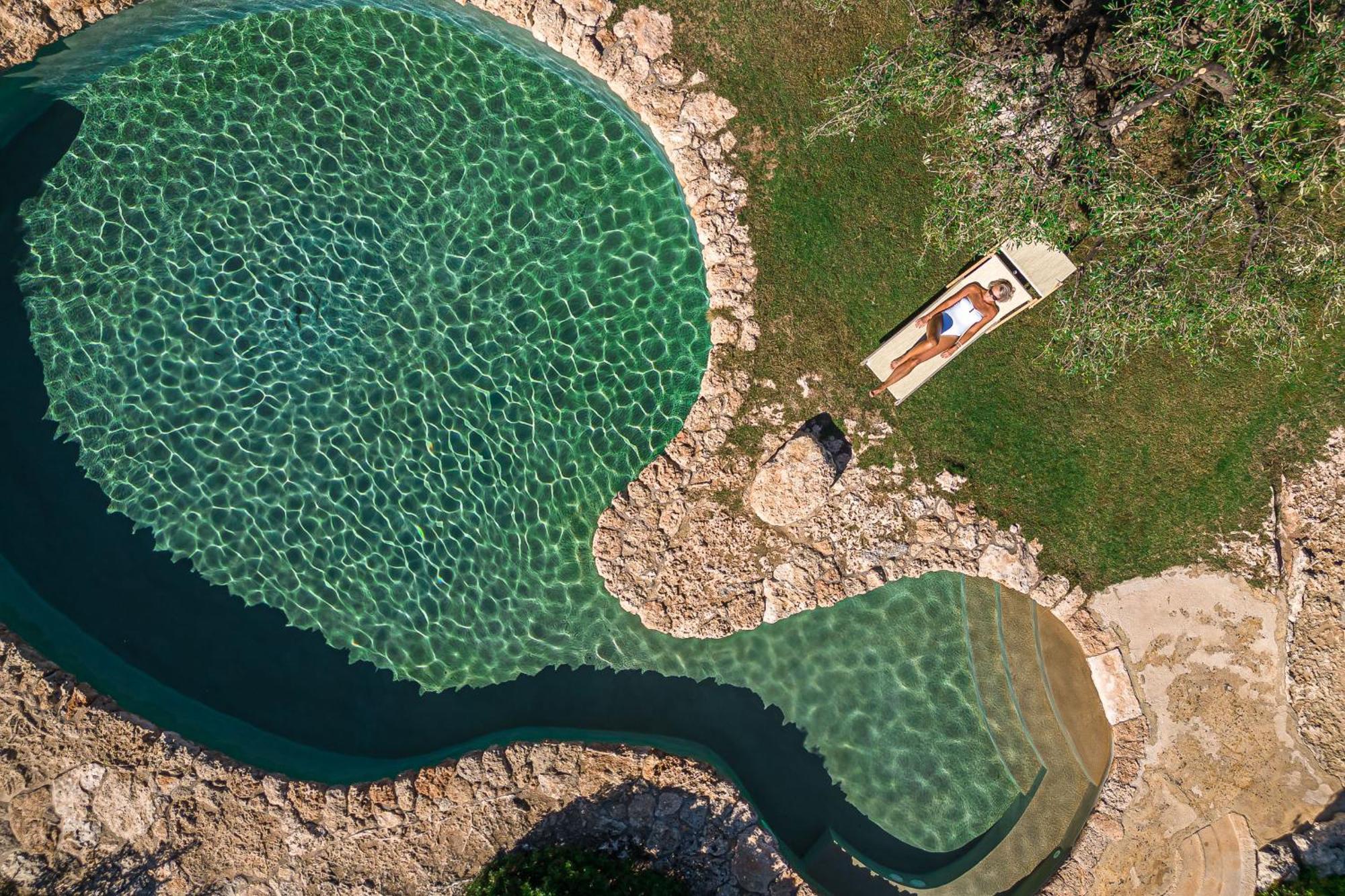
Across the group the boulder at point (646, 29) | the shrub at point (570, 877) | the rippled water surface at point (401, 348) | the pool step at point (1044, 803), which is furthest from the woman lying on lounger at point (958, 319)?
the shrub at point (570, 877)

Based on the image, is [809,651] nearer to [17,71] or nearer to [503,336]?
[503,336]

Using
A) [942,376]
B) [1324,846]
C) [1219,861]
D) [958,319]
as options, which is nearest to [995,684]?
[1219,861]

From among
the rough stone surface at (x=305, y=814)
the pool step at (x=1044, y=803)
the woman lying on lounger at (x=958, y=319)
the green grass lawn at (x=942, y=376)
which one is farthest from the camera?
the pool step at (x=1044, y=803)

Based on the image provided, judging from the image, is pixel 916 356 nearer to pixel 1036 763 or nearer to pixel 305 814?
pixel 1036 763

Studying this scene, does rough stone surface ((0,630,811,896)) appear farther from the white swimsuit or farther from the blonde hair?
the blonde hair

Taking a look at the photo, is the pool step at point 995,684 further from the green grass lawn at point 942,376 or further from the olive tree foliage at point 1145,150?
the olive tree foliage at point 1145,150
